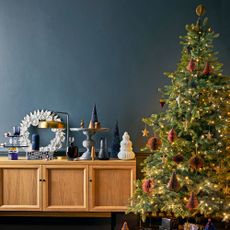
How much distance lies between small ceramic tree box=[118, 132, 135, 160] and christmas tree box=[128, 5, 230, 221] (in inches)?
16.1

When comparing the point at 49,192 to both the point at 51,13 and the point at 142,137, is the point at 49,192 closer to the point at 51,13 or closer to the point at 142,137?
the point at 142,137

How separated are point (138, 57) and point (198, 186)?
1685mm

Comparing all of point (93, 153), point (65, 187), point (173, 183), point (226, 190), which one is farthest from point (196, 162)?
point (65, 187)

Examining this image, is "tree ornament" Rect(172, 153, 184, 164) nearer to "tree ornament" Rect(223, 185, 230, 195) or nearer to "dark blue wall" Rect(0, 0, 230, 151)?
"tree ornament" Rect(223, 185, 230, 195)

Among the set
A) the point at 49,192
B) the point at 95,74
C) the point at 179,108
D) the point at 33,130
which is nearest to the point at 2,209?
the point at 49,192

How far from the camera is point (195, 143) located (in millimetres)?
3281

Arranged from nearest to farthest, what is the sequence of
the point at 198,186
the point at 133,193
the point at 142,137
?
the point at 198,186
the point at 133,193
the point at 142,137

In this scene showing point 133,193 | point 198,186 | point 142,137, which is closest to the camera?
point 198,186

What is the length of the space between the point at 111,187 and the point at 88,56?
1547mm

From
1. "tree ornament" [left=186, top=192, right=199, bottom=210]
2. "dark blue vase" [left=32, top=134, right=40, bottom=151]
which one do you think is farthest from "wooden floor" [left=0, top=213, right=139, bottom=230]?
"tree ornament" [left=186, top=192, right=199, bottom=210]

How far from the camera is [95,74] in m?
4.12

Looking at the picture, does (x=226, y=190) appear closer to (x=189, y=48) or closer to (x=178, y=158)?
(x=178, y=158)

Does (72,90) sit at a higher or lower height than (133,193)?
higher

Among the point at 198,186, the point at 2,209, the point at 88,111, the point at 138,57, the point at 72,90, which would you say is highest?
the point at 138,57
